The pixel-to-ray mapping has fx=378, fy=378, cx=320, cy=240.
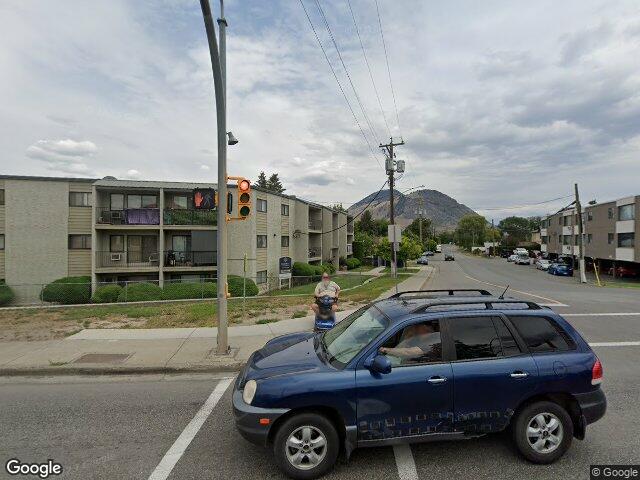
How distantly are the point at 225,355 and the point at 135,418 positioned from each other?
246 cm

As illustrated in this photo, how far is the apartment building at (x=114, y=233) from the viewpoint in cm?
2166

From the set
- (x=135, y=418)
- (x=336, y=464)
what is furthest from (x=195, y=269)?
(x=336, y=464)

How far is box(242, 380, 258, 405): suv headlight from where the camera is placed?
3.51 m

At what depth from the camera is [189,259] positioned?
949 inches

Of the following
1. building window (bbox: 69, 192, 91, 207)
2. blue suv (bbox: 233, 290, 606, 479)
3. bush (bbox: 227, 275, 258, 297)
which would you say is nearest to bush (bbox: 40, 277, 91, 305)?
building window (bbox: 69, 192, 91, 207)

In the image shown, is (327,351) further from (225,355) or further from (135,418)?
(225,355)

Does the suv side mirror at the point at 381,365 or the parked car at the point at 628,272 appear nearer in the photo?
the suv side mirror at the point at 381,365

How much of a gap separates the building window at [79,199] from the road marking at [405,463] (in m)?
24.3

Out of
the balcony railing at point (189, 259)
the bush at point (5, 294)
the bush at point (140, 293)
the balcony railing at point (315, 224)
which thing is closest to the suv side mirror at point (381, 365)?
the bush at point (140, 293)

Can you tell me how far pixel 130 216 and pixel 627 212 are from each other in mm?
44341

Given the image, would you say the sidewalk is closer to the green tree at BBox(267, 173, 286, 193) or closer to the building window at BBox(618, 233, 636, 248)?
the building window at BBox(618, 233, 636, 248)

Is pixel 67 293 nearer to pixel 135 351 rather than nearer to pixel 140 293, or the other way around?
pixel 140 293

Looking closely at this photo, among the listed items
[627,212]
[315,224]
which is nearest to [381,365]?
[315,224]

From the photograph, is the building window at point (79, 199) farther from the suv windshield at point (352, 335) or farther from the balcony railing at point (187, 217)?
the suv windshield at point (352, 335)
